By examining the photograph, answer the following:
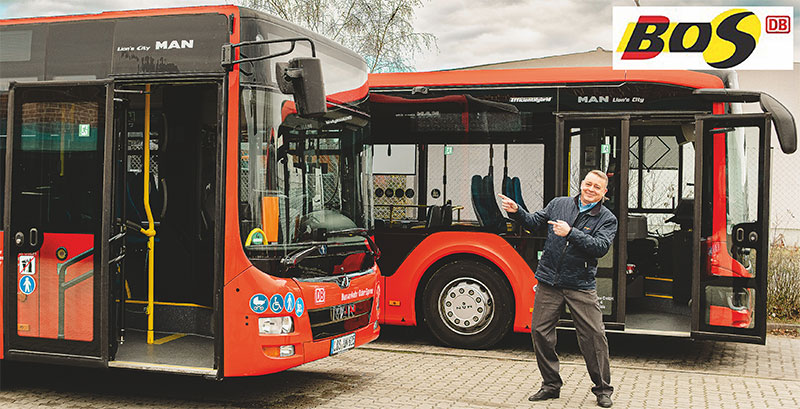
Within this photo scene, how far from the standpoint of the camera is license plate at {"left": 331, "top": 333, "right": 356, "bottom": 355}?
6800 mm

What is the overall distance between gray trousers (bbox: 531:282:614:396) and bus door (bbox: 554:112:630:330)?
73.6 inches

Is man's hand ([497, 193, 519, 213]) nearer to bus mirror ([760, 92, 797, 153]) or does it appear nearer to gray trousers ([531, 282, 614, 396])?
gray trousers ([531, 282, 614, 396])

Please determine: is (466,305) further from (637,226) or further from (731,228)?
(731,228)

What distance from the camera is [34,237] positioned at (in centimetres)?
676

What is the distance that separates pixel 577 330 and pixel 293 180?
8.58 ft

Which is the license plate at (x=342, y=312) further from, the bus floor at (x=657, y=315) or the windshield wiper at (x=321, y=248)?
the bus floor at (x=657, y=315)

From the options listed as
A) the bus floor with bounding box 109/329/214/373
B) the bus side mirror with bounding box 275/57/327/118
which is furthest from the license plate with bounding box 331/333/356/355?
the bus side mirror with bounding box 275/57/327/118

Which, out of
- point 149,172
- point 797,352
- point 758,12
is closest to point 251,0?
point 758,12

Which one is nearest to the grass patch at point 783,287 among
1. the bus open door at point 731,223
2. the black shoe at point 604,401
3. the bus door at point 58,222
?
the bus open door at point 731,223

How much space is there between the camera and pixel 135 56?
21.4ft

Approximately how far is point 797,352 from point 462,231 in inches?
164

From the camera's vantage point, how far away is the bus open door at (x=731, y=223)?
8492mm

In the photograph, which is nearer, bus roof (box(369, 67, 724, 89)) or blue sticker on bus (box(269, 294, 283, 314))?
blue sticker on bus (box(269, 294, 283, 314))

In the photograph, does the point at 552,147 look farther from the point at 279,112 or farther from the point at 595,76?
the point at 279,112
